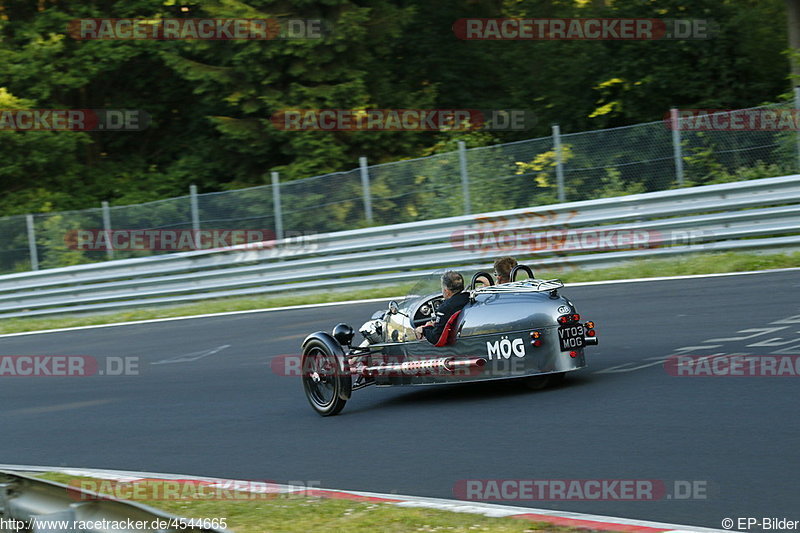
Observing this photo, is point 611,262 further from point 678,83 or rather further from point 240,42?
point 240,42

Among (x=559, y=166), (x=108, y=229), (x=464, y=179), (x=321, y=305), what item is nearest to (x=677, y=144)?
(x=559, y=166)

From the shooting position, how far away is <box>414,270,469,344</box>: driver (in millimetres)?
9258

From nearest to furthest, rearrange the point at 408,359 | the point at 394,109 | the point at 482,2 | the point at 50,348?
the point at 408,359, the point at 50,348, the point at 394,109, the point at 482,2

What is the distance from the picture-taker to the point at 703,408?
26.2 feet

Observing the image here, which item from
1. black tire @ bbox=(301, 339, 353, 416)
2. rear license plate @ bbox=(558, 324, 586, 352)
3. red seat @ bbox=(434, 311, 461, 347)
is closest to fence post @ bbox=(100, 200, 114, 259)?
black tire @ bbox=(301, 339, 353, 416)

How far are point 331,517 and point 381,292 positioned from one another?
1090 cm

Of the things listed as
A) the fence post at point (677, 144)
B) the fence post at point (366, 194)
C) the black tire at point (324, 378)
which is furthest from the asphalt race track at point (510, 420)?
the fence post at point (366, 194)

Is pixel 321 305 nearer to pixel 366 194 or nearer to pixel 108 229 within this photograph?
pixel 366 194

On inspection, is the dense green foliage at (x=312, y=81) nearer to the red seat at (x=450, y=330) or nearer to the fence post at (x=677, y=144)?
the fence post at (x=677, y=144)

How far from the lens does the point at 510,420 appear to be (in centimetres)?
844

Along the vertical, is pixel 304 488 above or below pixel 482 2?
below

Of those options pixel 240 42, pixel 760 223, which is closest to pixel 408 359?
pixel 760 223

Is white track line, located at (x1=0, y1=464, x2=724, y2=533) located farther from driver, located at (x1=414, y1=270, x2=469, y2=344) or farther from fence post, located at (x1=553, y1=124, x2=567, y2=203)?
fence post, located at (x1=553, y1=124, x2=567, y2=203)

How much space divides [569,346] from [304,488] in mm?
2815
